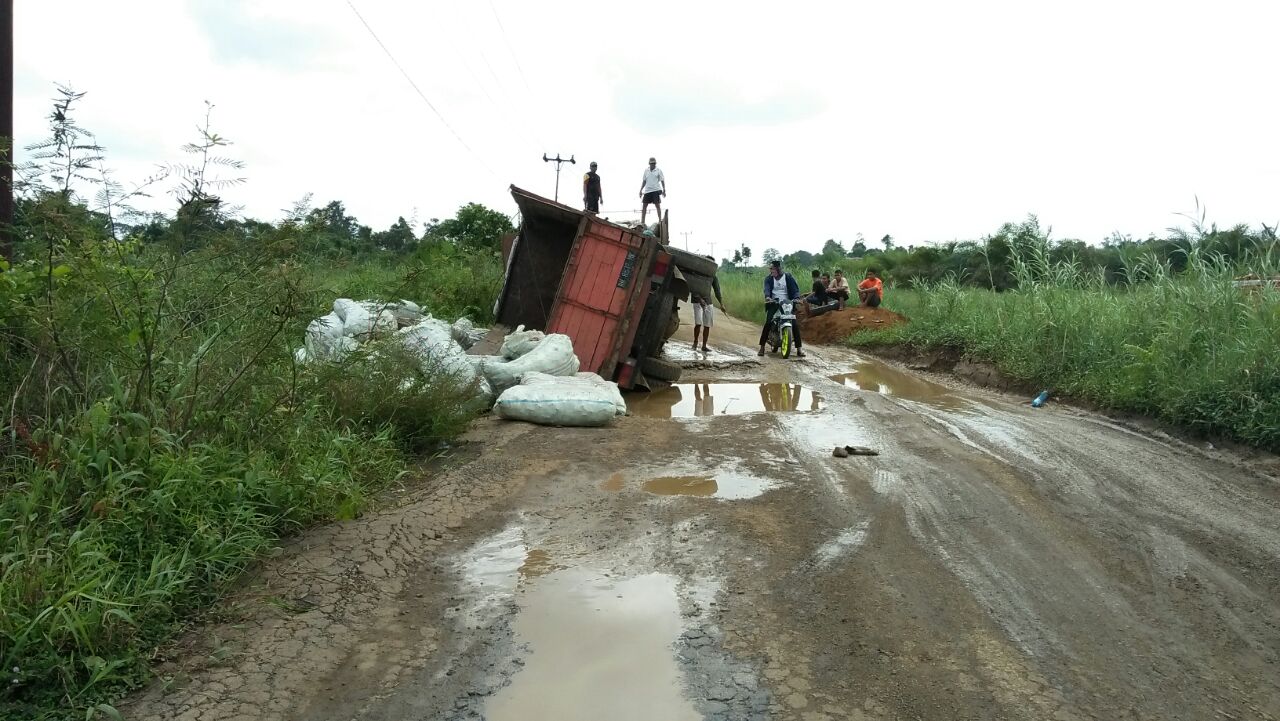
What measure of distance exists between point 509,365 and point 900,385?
226 inches

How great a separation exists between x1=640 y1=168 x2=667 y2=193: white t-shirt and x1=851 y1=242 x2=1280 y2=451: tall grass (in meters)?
6.24

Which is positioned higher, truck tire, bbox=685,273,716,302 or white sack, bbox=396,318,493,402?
truck tire, bbox=685,273,716,302

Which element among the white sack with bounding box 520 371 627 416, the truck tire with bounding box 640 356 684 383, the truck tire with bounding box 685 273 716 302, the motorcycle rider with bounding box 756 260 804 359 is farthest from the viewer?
the motorcycle rider with bounding box 756 260 804 359

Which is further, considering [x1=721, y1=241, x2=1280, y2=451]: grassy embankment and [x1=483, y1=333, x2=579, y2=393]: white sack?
[x1=483, y1=333, x2=579, y2=393]: white sack

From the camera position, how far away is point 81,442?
3.81 m

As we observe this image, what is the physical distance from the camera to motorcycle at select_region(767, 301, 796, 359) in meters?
14.1

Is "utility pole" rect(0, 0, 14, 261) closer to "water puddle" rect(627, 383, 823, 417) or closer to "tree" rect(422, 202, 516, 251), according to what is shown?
"water puddle" rect(627, 383, 823, 417)

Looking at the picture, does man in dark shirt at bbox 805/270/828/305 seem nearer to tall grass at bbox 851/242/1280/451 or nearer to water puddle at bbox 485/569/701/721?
tall grass at bbox 851/242/1280/451

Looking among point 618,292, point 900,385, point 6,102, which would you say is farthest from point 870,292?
point 6,102

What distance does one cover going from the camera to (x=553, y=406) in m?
7.23

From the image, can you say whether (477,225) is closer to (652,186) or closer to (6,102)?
(652,186)

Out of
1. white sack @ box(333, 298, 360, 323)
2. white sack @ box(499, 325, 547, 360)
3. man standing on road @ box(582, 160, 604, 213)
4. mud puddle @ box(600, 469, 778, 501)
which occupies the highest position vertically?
man standing on road @ box(582, 160, 604, 213)

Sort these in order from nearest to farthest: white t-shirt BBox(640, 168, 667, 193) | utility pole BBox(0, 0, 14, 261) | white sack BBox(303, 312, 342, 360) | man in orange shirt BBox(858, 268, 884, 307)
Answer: utility pole BBox(0, 0, 14, 261) → white sack BBox(303, 312, 342, 360) → white t-shirt BBox(640, 168, 667, 193) → man in orange shirt BBox(858, 268, 884, 307)

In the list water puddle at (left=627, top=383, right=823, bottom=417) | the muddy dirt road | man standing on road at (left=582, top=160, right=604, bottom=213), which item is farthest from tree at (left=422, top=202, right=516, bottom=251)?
the muddy dirt road
